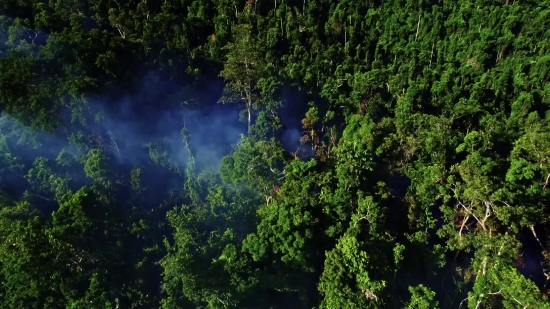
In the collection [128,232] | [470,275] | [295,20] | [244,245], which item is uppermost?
[295,20]

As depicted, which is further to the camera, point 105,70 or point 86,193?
point 105,70

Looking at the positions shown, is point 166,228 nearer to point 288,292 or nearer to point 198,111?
point 288,292

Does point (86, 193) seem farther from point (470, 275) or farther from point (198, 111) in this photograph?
point (470, 275)

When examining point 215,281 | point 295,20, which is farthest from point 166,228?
point 295,20

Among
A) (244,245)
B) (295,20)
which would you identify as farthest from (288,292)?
(295,20)

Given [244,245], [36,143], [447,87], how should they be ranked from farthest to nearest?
[447,87], [36,143], [244,245]

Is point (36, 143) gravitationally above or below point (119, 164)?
above

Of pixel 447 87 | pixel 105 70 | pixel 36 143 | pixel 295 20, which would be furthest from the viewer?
pixel 295 20
